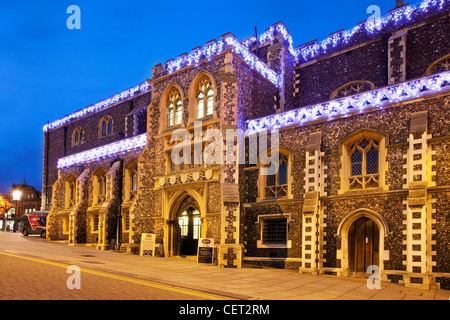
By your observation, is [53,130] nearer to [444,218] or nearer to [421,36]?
[421,36]

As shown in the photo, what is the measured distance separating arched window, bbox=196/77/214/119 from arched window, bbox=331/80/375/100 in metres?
7.51

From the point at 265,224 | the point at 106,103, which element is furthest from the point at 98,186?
the point at 265,224

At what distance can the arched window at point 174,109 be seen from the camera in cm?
2255

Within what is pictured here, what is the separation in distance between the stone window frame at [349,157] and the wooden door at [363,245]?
1498mm

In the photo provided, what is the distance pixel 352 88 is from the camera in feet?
74.8

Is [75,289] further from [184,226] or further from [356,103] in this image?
[356,103]

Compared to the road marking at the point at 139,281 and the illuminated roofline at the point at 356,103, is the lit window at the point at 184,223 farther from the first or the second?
the road marking at the point at 139,281

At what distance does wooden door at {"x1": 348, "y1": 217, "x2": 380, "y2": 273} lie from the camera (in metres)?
16.1

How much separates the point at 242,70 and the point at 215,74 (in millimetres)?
1467

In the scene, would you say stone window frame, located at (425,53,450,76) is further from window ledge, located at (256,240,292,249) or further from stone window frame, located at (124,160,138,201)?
stone window frame, located at (124,160,138,201)

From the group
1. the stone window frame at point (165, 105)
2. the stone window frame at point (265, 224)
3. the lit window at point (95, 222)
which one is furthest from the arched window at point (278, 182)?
the lit window at point (95, 222)

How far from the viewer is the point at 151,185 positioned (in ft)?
75.9

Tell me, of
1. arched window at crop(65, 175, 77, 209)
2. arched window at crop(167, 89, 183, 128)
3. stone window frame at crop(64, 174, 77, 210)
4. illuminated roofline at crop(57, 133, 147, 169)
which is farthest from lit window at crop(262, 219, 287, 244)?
arched window at crop(65, 175, 77, 209)

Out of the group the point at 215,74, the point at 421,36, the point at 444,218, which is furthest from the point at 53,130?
the point at 444,218
